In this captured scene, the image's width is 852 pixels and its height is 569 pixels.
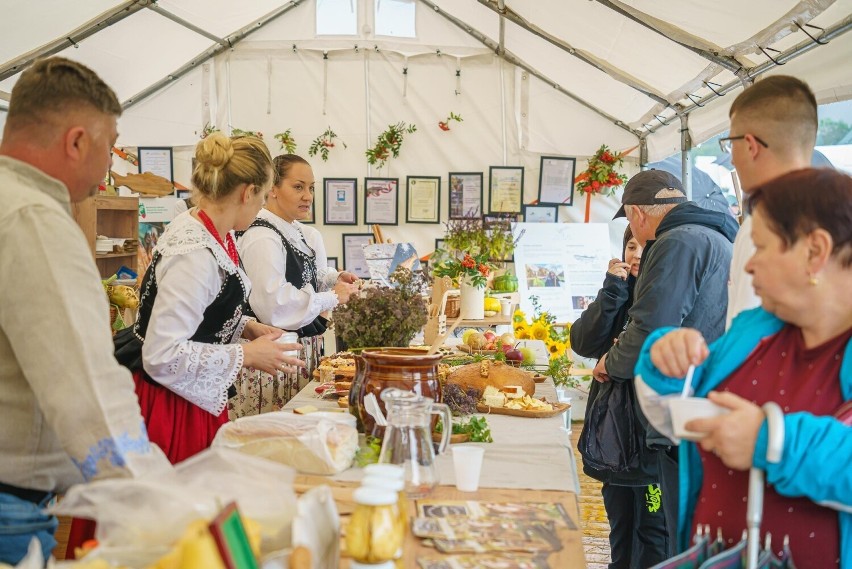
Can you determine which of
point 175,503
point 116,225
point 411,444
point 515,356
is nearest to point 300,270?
point 515,356

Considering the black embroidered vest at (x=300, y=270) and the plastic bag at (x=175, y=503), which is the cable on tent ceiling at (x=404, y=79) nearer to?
the black embroidered vest at (x=300, y=270)

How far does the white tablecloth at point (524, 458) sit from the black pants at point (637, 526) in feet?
2.58

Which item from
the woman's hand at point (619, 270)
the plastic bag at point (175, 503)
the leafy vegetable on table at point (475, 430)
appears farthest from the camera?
the woman's hand at point (619, 270)

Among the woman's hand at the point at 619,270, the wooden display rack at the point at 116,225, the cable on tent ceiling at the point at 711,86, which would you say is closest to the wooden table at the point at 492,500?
the woman's hand at the point at 619,270

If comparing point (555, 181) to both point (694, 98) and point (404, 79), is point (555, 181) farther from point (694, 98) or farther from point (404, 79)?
point (694, 98)

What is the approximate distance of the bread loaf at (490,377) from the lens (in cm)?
292

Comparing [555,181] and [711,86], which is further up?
[711,86]

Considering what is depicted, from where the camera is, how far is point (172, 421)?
2.56 meters

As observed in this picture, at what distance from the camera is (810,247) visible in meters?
1.40

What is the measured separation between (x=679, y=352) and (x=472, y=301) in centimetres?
361

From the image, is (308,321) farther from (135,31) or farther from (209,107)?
(209,107)

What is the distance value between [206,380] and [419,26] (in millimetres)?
6133

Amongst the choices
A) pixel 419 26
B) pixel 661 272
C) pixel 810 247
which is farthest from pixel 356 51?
pixel 810 247

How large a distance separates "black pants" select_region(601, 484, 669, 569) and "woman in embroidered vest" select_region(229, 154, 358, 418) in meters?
1.41
